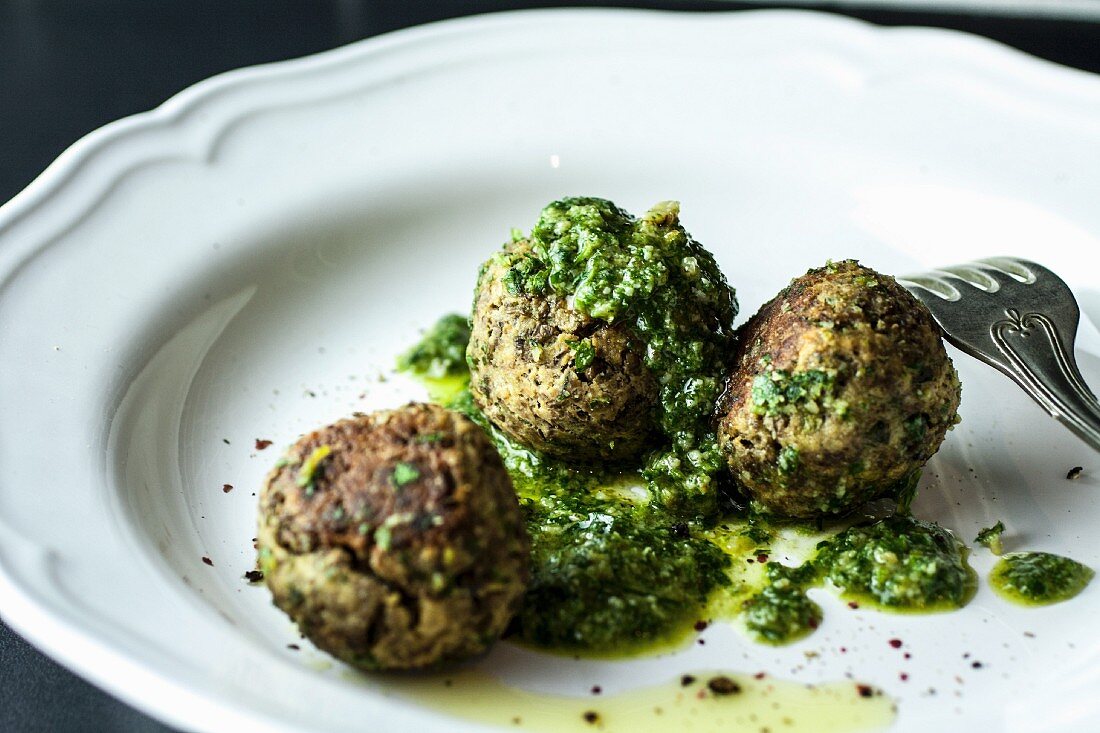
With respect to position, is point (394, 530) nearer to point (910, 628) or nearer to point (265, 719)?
point (265, 719)

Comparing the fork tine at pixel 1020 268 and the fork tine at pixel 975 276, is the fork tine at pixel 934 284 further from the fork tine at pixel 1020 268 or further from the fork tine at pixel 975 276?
the fork tine at pixel 1020 268

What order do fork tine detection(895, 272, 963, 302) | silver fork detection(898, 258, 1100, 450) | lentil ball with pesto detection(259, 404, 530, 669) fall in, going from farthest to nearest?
fork tine detection(895, 272, 963, 302), silver fork detection(898, 258, 1100, 450), lentil ball with pesto detection(259, 404, 530, 669)

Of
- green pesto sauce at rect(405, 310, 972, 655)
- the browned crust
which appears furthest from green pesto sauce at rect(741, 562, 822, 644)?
the browned crust

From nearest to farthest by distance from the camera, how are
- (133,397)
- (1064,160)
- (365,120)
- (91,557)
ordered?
(91,557) → (133,397) → (1064,160) → (365,120)

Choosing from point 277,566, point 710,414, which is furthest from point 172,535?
point 710,414

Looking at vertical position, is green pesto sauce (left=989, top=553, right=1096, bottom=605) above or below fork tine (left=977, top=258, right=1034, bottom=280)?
below

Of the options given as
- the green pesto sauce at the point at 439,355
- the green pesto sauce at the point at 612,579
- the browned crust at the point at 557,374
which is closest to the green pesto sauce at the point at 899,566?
the green pesto sauce at the point at 612,579

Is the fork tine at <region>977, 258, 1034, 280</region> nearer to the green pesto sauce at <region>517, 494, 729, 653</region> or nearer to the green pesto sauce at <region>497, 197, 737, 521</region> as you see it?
the green pesto sauce at <region>497, 197, 737, 521</region>
